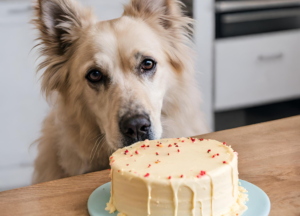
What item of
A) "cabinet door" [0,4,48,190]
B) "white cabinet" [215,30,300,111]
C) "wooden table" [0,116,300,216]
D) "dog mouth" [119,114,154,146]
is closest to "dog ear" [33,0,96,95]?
"dog mouth" [119,114,154,146]

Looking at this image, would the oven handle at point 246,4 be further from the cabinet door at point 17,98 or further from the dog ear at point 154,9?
the cabinet door at point 17,98

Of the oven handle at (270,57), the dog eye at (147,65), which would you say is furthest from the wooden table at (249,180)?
the oven handle at (270,57)

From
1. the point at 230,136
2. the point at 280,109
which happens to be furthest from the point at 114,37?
Result: the point at 280,109

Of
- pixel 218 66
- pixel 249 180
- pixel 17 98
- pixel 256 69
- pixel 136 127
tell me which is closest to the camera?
pixel 249 180

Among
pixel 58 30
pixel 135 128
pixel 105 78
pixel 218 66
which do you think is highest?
pixel 58 30

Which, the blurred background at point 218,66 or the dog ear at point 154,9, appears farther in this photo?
the blurred background at point 218,66

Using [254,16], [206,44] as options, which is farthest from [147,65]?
[254,16]

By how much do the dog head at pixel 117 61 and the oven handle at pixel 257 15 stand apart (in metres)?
1.53

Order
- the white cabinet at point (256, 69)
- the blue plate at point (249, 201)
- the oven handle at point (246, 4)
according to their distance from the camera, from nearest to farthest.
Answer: the blue plate at point (249, 201), the oven handle at point (246, 4), the white cabinet at point (256, 69)

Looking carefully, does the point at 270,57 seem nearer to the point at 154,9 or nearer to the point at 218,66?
the point at 218,66

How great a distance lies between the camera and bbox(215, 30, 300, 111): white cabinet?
10.8 feet

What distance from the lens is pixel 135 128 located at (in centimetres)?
129

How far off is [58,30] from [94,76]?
1.02 feet

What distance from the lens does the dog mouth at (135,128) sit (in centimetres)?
127
